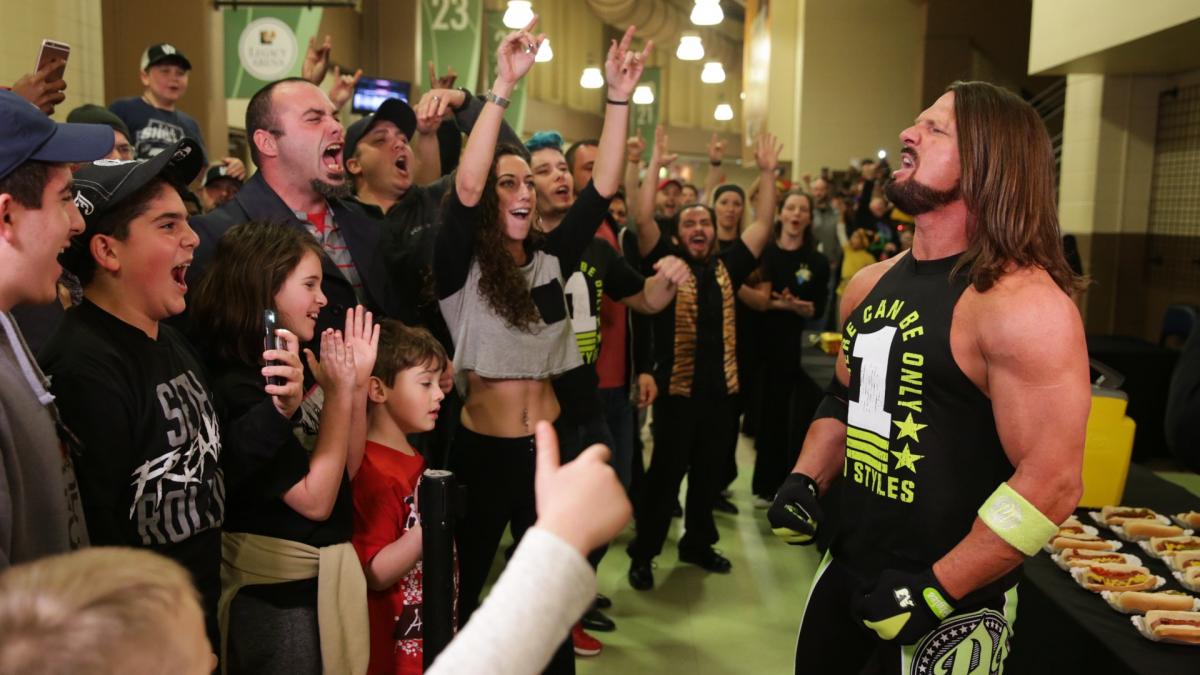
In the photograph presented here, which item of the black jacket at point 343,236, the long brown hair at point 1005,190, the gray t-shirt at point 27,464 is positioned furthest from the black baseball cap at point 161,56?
the long brown hair at point 1005,190

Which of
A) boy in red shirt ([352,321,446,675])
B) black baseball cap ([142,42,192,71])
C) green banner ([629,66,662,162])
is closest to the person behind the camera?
boy in red shirt ([352,321,446,675])

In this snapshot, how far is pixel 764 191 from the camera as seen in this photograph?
425cm

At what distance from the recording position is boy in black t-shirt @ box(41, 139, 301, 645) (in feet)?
5.35

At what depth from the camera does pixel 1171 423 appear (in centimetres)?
230

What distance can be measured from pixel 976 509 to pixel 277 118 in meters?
2.09

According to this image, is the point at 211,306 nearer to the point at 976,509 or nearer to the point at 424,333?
the point at 424,333

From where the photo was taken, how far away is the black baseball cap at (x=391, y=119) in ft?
11.4

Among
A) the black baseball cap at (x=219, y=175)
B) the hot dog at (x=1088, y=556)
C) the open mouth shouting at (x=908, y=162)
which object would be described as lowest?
the hot dog at (x=1088, y=556)

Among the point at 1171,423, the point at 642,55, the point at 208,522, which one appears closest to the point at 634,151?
the point at 642,55

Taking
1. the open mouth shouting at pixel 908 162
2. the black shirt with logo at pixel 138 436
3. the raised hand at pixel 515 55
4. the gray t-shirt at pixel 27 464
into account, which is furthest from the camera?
the raised hand at pixel 515 55

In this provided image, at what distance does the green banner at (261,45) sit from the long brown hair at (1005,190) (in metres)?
6.28

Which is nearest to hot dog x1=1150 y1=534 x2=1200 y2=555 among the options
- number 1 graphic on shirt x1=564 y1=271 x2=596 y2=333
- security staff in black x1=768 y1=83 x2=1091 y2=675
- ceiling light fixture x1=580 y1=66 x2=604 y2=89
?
security staff in black x1=768 y1=83 x2=1091 y2=675

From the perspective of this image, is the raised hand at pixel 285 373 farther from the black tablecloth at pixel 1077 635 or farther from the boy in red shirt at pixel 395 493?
the black tablecloth at pixel 1077 635

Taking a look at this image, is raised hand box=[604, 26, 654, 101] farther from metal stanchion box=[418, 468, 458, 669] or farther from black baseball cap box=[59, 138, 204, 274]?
metal stanchion box=[418, 468, 458, 669]
